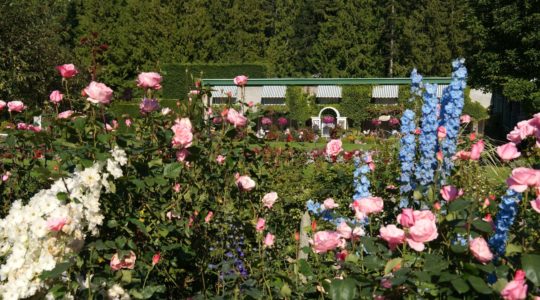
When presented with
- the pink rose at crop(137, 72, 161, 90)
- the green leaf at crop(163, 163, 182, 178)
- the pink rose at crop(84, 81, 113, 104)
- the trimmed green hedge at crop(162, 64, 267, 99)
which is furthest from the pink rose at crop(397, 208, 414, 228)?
the trimmed green hedge at crop(162, 64, 267, 99)

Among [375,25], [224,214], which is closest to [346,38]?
[375,25]

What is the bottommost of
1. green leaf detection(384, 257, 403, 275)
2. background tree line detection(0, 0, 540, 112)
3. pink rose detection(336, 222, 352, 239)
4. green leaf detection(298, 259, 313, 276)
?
background tree line detection(0, 0, 540, 112)

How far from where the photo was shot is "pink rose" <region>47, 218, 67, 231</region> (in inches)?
78.4

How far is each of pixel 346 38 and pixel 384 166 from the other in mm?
35665

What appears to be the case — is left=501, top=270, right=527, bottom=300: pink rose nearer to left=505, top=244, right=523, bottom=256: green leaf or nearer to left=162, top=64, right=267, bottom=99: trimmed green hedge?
left=505, top=244, right=523, bottom=256: green leaf

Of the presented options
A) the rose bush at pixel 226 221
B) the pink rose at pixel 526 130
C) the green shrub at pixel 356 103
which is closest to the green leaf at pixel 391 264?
the rose bush at pixel 226 221

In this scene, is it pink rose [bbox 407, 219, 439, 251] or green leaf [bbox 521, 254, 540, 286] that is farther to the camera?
pink rose [bbox 407, 219, 439, 251]

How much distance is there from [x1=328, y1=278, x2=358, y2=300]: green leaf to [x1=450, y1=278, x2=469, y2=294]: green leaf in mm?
268

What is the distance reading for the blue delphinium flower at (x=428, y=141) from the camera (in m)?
2.72

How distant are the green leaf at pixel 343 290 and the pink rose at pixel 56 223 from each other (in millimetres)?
908

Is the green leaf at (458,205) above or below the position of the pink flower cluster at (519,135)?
below

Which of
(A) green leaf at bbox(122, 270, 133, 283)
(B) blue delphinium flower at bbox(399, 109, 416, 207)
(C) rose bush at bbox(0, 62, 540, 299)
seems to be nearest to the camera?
(C) rose bush at bbox(0, 62, 540, 299)

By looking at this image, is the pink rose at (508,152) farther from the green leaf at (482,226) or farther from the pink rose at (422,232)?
the pink rose at (422,232)

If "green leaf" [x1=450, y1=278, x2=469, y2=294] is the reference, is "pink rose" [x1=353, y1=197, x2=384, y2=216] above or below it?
above
